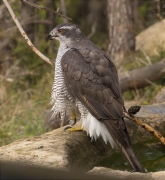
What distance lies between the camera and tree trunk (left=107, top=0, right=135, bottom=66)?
8.45 meters

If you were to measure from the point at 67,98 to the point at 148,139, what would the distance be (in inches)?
38.1

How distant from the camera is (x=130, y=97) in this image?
735cm

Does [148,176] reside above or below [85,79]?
below

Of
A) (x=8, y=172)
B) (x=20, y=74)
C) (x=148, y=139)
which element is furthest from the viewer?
(x=20, y=74)

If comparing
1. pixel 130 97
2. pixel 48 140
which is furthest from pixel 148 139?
pixel 130 97

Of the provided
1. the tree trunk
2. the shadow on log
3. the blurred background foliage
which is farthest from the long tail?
the tree trunk

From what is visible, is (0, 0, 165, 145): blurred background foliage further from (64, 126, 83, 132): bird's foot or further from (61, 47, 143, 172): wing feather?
(61, 47, 143, 172): wing feather

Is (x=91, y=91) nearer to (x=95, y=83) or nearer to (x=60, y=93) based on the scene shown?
(x=95, y=83)

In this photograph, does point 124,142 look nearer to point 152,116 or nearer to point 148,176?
point 148,176

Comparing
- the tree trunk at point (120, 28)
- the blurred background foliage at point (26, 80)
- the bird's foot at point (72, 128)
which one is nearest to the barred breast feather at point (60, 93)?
the bird's foot at point (72, 128)

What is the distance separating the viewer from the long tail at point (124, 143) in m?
2.93

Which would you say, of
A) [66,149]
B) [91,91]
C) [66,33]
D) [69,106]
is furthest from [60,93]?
[66,149]

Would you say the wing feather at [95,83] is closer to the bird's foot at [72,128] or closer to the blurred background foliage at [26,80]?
the bird's foot at [72,128]

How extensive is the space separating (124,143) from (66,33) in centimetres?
168
